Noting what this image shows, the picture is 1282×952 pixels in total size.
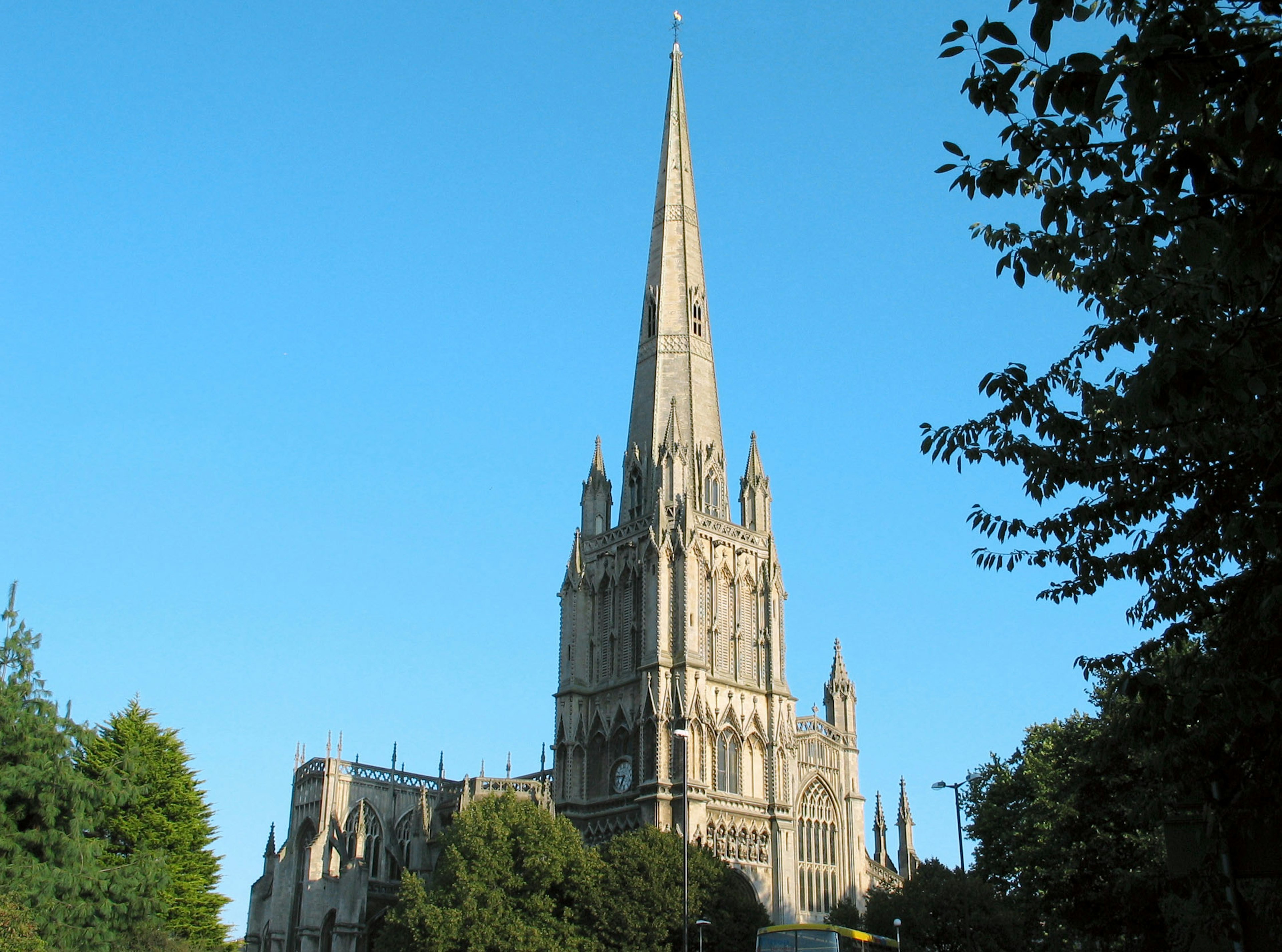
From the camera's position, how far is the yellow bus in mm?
32938

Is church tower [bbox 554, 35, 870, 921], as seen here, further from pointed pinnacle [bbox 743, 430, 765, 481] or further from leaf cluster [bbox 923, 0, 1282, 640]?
leaf cluster [bbox 923, 0, 1282, 640]

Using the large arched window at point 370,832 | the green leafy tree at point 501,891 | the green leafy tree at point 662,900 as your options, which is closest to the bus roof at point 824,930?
the green leafy tree at point 662,900

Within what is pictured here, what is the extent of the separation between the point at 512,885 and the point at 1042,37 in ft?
144

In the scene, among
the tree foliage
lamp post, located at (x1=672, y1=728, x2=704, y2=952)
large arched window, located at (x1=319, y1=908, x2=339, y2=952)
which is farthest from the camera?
large arched window, located at (x1=319, y1=908, x2=339, y2=952)

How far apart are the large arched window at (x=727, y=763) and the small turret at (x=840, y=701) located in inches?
336

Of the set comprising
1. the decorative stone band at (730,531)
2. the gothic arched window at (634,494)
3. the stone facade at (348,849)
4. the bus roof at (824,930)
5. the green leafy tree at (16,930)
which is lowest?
the green leafy tree at (16,930)

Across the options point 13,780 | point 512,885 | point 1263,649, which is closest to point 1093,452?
point 1263,649

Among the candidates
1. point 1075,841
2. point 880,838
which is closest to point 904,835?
point 880,838

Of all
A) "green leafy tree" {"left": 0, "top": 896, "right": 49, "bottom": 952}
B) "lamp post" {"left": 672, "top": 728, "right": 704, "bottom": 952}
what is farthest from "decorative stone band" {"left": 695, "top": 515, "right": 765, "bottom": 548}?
"green leafy tree" {"left": 0, "top": 896, "right": 49, "bottom": 952}

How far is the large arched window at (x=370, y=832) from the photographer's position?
206ft

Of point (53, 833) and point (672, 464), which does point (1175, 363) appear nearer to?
point (53, 833)

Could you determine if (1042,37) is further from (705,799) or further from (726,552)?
(726,552)

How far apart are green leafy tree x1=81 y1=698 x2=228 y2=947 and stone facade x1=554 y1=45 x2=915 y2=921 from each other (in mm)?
16783

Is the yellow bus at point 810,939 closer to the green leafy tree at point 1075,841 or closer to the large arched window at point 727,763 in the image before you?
the green leafy tree at point 1075,841
